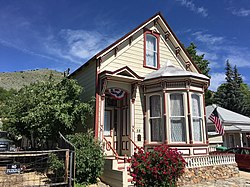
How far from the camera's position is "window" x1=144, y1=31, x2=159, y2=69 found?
14.3m

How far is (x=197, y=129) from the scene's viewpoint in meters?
12.2

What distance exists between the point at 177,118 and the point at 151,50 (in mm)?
5119

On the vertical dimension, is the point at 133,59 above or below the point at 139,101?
above

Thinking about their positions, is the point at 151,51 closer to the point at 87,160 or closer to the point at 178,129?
the point at 178,129

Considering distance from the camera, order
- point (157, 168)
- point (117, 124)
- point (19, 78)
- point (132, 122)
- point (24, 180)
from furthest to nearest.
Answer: point (19, 78)
point (117, 124)
point (132, 122)
point (24, 180)
point (157, 168)

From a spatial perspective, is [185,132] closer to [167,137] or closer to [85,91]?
[167,137]

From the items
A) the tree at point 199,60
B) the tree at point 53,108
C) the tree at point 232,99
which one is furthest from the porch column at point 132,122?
the tree at point 232,99

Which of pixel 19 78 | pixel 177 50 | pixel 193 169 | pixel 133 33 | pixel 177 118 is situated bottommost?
pixel 193 169

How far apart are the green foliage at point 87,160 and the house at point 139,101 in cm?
162

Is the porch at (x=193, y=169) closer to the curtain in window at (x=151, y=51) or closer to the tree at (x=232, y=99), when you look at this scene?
the curtain in window at (x=151, y=51)

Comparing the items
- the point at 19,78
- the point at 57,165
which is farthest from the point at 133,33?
the point at 19,78

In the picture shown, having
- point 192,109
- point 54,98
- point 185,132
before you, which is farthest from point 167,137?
point 54,98

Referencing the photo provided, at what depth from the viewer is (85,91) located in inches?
512

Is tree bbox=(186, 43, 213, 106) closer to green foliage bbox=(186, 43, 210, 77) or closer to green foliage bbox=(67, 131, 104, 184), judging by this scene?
green foliage bbox=(186, 43, 210, 77)
